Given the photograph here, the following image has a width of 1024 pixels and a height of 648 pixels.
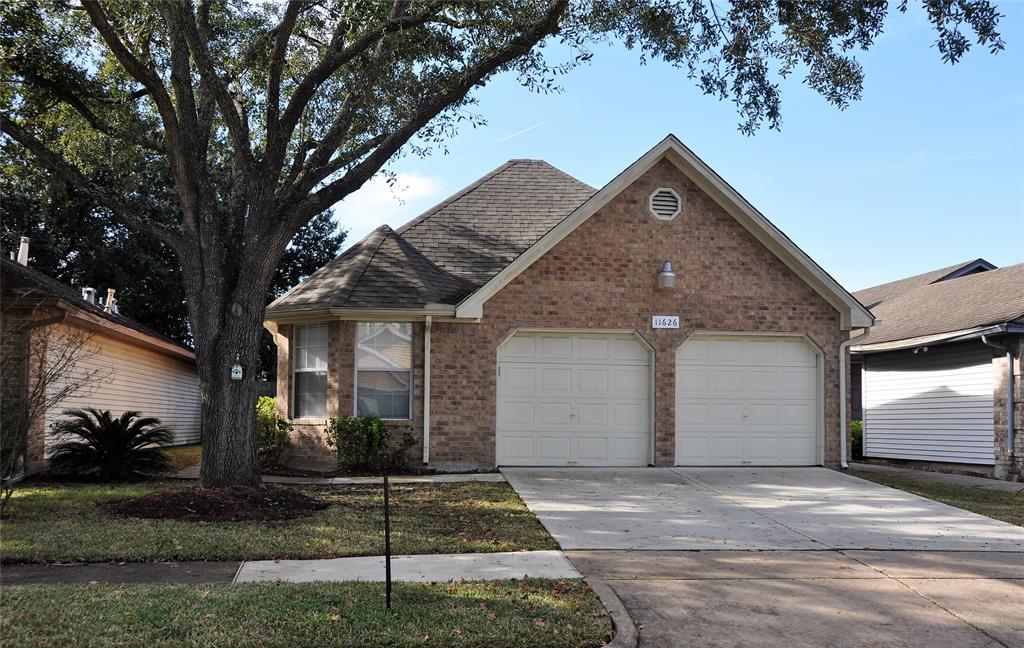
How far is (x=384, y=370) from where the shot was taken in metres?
14.2

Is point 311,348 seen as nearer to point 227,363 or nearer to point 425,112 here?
point 227,363

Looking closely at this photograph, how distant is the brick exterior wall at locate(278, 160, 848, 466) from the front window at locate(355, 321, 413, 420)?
0.21m

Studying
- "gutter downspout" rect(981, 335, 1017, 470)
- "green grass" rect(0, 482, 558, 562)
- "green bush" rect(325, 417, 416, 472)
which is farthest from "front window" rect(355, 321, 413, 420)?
"gutter downspout" rect(981, 335, 1017, 470)

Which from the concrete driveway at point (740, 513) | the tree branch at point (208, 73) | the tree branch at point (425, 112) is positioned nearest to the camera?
the concrete driveway at point (740, 513)

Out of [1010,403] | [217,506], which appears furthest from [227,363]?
[1010,403]

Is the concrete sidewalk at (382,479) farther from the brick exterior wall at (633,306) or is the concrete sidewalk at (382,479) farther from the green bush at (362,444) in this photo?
the brick exterior wall at (633,306)

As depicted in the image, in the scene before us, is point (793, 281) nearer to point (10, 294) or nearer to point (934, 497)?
point (934, 497)

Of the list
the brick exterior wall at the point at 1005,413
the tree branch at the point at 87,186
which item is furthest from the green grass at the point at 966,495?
the tree branch at the point at 87,186

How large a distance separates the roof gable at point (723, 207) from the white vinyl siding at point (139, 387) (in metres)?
6.58

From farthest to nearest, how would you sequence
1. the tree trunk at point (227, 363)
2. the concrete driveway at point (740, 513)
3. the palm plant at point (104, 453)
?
the palm plant at point (104, 453) → the tree trunk at point (227, 363) → the concrete driveway at point (740, 513)

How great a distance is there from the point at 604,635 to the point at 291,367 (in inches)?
416

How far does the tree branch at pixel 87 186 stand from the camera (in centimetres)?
1074

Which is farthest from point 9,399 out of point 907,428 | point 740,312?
point 907,428

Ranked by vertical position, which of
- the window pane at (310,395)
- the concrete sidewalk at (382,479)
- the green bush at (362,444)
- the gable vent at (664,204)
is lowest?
the concrete sidewalk at (382,479)
